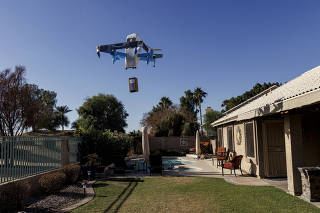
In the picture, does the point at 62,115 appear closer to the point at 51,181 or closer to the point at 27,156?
the point at 27,156

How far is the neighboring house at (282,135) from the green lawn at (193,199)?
3.50 feet

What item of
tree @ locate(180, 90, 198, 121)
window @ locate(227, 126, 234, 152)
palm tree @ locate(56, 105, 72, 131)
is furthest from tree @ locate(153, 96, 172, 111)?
window @ locate(227, 126, 234, 152)

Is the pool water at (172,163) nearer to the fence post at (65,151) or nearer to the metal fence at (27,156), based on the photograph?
the fence post at (65,151)

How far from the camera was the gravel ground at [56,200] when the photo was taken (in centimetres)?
607

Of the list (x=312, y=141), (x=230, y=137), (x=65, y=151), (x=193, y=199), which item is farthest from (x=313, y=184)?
(x=65, y=151)

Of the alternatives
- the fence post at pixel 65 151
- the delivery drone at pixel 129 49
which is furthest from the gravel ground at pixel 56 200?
the delivery drone at pixel 129 49

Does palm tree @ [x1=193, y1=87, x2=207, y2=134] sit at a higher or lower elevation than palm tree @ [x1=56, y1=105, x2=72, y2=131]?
higher

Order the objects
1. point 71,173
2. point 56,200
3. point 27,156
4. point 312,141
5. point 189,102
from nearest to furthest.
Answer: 1. point 56,200
2. point 27,156
3. point 312,141
4. point 71,173
5. point 189,102

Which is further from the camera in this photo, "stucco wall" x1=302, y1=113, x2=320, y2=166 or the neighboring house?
"stucco wall" x1=302, y1=113, x2=320, y2=166

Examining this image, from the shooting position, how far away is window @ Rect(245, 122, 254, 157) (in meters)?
9.88

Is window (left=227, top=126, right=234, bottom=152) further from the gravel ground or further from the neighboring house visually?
the gravel ground

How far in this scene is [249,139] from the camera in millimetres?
10148

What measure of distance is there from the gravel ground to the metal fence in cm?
105

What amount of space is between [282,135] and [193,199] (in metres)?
4.82
